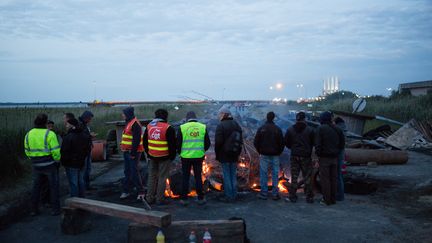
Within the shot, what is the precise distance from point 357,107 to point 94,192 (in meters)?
16.7

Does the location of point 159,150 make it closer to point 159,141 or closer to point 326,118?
point 159,141

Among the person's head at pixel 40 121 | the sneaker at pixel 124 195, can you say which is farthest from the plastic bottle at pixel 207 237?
the person's head at pixel 40 121

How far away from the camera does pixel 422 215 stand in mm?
7328

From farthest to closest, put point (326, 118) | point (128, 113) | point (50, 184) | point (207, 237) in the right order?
point (128, 113) → point (326, 118) → point (50, 184) → point (207, 237)

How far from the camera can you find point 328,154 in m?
8.06

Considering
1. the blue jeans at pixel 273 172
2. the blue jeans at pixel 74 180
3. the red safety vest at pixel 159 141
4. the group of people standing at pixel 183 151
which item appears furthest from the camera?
the blue jeans at pixel 273 172

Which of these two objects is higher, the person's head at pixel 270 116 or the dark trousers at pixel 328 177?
the person's head at pixel 270 116

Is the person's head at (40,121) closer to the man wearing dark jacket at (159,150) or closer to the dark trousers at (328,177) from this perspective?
the man wearing dark jacket at (159,150)

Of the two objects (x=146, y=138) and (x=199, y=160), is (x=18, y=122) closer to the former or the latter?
(x=146, y=138)

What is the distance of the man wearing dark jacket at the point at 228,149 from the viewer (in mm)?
8250

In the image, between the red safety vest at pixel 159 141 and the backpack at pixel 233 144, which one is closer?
the red safety vest at pixel 159 141

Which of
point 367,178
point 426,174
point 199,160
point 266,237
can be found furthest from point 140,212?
point 426,174

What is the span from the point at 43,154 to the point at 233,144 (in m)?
4.17

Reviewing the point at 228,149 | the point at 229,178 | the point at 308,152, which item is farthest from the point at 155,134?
the point at 308,152
